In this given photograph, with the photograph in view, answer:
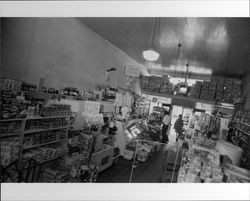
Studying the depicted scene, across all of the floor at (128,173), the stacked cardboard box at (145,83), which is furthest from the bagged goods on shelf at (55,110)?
the stacked cardboard box at (145,83)

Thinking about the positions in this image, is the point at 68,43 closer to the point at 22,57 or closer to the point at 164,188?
the point at 22,57

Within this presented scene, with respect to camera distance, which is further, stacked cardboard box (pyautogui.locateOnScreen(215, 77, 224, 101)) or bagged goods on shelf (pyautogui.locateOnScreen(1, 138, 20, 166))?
stacked cardboard box (pyautogui.locateOnScreen(215, 77, 224, 101))

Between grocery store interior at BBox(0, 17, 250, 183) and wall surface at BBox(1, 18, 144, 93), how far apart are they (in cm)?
2

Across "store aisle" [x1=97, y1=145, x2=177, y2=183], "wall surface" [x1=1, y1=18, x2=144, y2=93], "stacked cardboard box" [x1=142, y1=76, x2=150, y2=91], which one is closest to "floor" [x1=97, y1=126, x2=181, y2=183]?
"store aisle" [x1=97, y1=145, x2=177, y2=183]

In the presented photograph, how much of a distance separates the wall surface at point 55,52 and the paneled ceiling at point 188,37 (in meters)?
0.51

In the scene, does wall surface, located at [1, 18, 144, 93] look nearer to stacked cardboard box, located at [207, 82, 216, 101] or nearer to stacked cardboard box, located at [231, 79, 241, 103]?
stacked cardboard box, located at [207, 82, 216, 101]

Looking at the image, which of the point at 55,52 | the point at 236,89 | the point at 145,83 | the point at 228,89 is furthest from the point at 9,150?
the point at 236,89

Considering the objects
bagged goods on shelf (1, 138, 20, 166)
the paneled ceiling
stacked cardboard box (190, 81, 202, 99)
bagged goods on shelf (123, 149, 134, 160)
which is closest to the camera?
bagged goods on shelf (1, 138, 20, 166)

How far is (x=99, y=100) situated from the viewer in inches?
279

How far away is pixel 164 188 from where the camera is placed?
10.6 ft

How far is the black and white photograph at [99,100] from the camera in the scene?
3588 mm

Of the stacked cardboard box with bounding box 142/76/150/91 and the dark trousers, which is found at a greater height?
the stacked cardboard box with bounding box 142/76/150/91

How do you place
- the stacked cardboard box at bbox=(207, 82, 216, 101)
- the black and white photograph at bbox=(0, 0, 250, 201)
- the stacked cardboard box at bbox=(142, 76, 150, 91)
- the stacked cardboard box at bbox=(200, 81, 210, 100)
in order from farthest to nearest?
the stacked cardboard box at bbox=(142, 76, 150, 91) → the stacked cardboard box at bbox=(200, 81, 210, 100) → the stacked cardboard box at bbox=(207, 82, 216, 101) → the black and white photograph at bbox=(0, 0, 250, 201)

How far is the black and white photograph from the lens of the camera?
359cm
